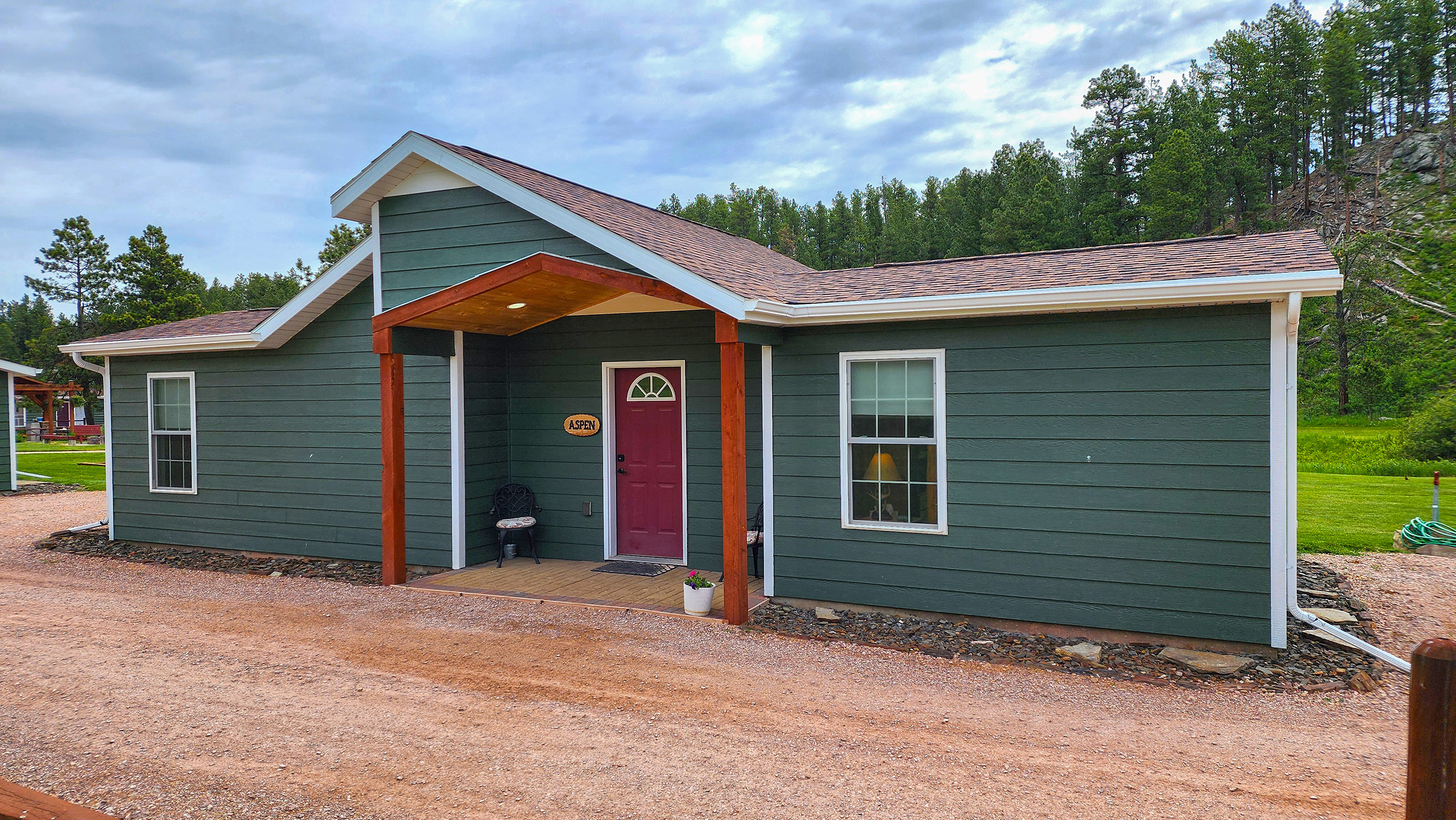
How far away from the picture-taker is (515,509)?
8.83 metres

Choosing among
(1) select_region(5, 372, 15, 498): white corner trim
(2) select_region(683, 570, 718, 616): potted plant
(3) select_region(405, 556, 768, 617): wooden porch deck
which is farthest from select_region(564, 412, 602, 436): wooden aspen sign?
(1) select_region(5, 372, 15, 498): white corner trim

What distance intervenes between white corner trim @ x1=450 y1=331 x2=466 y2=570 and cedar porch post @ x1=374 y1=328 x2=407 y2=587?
63 cm

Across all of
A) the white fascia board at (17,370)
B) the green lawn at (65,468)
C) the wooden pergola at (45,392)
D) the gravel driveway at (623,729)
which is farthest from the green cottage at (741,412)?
the wooden pergola at (45,392)

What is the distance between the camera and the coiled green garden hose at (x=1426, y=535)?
879cm

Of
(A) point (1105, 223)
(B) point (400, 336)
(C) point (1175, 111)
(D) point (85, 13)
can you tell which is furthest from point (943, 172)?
(B) point (400, 336)

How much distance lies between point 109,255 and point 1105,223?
1620 inches

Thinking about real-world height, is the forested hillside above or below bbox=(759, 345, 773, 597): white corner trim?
above

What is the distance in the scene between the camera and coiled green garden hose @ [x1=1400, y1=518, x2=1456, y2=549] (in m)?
8.79

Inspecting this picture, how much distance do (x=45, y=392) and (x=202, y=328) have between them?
92.9 feet

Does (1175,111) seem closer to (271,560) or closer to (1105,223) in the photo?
(1105,223)

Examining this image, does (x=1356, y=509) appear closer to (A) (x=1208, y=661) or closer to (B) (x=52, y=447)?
(A) (x=1208, y=661)

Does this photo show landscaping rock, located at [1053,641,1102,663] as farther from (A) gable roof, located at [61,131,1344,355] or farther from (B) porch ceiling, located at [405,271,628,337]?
(B) porch ceiling, located at [405,271,628,337]

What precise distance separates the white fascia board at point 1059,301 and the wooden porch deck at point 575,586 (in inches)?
93.9

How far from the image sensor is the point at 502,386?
8898 millimetres
